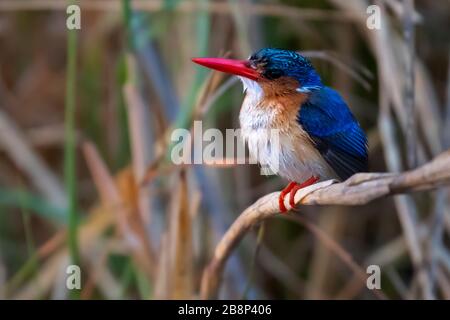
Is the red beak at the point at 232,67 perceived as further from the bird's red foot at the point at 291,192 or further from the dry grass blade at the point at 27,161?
the dry grass blade at the point at 27,161

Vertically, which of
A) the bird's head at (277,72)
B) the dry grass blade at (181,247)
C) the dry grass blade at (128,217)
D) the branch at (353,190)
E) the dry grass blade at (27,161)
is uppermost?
the dry grass blade at (27,161)

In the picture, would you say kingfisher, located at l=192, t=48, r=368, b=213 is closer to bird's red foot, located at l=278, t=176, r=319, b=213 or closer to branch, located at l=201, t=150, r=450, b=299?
bird's red foot, located at l=278, t=176, r=319, b=213

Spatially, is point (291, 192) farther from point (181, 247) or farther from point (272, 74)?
point (181, 247)

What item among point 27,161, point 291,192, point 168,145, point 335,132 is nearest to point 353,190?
point 291,192

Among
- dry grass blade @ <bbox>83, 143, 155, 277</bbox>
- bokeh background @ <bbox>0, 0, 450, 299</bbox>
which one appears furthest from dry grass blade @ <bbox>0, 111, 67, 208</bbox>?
dry grass blade @ <bbox>83, 143, 155, 277</bbox>

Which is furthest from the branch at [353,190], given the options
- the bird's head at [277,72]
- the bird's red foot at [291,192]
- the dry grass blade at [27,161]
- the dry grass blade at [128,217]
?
the dry grass blade at [27,161]
